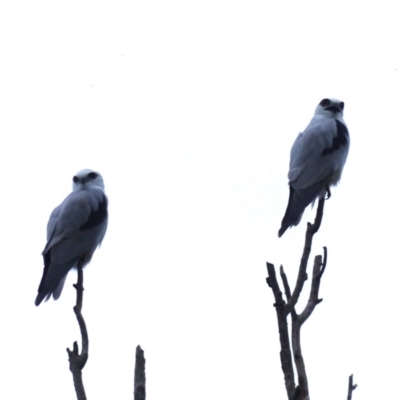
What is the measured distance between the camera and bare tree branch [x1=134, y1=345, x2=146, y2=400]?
13.3 feet

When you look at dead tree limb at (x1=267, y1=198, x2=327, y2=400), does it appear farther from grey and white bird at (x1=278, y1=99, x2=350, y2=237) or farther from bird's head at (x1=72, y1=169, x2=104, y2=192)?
bird's head at (x1=72, y1=169, x2=104, y2=192)

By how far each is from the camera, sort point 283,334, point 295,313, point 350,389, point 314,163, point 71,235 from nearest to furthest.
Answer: point 350,389 → point 283,334 → point 295,313 → point 71,235 → point 314,163

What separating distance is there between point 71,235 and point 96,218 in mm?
325

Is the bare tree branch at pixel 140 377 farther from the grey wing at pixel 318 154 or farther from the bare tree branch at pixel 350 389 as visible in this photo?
the grey wing at pixel 318 154

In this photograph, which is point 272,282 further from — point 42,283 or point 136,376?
point 42,283

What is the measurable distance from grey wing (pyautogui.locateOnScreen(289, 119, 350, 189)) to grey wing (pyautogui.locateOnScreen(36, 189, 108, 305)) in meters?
1.77

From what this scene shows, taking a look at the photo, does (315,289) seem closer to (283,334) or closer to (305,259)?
(305,259)

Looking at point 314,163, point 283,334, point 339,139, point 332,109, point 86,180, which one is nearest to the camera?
point 283,334

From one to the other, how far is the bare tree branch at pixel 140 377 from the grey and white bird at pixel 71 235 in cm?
309

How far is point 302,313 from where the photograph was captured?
454cm

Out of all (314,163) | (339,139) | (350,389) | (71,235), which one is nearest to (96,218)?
(71,235)

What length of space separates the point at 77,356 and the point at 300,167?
356cm

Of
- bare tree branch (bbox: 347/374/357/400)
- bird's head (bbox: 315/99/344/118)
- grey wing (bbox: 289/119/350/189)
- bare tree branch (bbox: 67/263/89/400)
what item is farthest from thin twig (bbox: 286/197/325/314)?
bird's head (bbox: 315/99/344/118)

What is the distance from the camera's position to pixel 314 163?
25.1 feet
